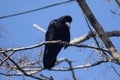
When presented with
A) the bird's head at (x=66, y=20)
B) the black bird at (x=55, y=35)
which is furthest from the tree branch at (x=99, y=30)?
the bird's head at (x=66, y=20)

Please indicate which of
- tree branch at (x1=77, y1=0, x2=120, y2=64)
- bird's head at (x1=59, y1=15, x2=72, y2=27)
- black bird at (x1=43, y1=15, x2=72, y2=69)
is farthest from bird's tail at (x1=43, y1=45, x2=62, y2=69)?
tree branch at (x1=77, y1=0, x2=120, y2=64)

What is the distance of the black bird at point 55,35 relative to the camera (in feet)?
12.9

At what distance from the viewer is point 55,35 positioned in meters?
4.33

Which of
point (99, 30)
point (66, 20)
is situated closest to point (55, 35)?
point (66, 20)

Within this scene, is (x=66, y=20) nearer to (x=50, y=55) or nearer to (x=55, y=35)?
(x=55, y=35)

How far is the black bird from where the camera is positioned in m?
3.93

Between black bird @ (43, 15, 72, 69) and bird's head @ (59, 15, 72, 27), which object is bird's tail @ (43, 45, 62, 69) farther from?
bird's head @ (59, 15, 72, 27)

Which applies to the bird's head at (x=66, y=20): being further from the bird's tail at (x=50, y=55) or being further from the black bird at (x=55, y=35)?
the bird's tail at (x=50, y=55)

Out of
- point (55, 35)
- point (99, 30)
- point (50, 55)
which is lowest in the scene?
point (50, 55)

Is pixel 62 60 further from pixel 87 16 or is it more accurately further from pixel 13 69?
pixel 87 16

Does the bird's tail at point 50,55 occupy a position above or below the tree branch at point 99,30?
below

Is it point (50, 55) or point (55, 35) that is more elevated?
point (55, 35)

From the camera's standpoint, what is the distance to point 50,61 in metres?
3.90

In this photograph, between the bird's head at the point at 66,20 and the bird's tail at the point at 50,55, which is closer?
the bird's tail at the point at 50,55
